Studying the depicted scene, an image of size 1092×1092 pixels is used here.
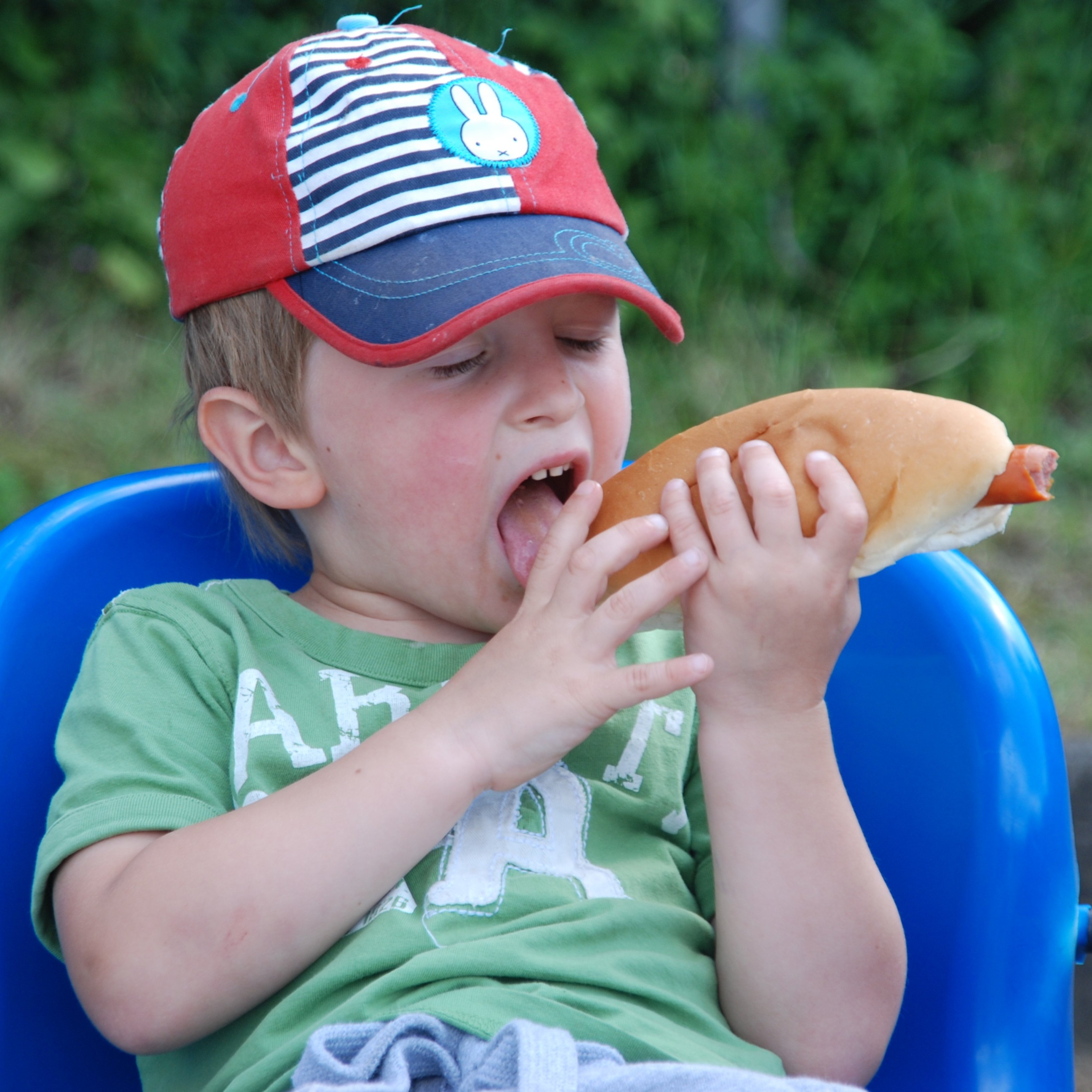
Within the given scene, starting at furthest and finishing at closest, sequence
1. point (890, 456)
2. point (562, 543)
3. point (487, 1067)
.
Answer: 1. point (562, 543)
2. point (890, 456)
3. point (487, 1067)

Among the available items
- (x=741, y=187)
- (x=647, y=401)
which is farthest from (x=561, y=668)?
(x=741, y=187)

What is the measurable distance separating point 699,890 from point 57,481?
2.21m

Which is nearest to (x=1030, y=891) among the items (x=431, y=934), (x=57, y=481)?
(x=431, y=934)

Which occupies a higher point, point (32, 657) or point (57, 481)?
point (32, 657)

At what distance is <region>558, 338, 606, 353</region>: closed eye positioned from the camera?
140 cm

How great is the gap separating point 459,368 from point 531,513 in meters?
0.20

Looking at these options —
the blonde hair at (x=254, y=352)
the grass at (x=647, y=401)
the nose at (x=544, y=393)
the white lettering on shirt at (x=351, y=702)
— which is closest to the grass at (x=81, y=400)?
the grass at (x=647, y=401)

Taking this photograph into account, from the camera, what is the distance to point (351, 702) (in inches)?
54.0

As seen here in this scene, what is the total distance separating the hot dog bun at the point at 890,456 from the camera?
1.09 meters

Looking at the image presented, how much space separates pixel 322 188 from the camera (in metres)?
1.30

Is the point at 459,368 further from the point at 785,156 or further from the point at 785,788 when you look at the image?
the point at 785,156

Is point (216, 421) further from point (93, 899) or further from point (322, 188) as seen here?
point (93, 899)

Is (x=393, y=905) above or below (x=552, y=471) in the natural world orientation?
below

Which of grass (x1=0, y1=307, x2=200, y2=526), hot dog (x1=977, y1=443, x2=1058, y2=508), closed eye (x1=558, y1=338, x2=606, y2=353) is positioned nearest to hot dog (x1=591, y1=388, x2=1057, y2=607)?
hot dog (x1=977, y1=443, x2=1058, y2=508)
